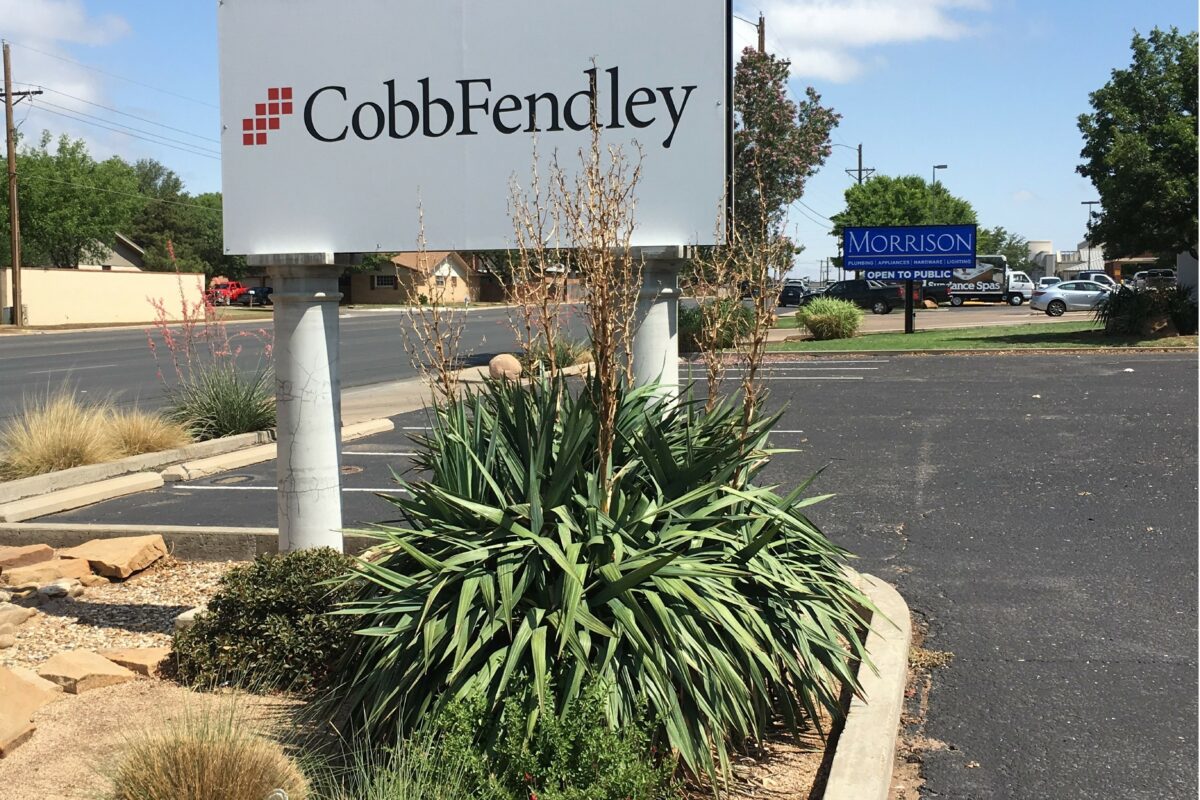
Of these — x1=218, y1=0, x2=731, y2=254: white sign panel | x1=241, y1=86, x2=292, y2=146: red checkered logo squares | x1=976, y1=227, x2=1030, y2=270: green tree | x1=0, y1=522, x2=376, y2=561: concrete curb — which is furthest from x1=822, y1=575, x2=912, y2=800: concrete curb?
x1=976, y1=227, x2=1030, y2=270: green tree

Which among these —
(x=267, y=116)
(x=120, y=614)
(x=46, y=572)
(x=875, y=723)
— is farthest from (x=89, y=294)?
(x=875, y=723)

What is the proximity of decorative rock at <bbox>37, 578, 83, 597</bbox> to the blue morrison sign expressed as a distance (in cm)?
2814

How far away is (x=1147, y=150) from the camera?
23.2m

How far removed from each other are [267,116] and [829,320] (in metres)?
24.6

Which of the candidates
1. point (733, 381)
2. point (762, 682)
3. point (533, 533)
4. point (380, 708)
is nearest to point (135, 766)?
point (380, 708)

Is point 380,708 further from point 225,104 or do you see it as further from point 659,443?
point 225,104

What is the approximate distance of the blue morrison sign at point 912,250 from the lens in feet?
106

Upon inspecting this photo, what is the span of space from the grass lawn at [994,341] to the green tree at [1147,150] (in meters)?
1.93

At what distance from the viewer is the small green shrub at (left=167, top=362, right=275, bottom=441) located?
40.7ft

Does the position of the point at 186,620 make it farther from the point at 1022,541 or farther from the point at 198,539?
the point at 1022,541

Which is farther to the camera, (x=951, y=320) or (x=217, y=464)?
(x=951, y=320)

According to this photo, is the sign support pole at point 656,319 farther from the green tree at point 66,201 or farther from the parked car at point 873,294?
the green tree at point 66,201

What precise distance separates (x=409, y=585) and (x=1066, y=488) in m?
6.90

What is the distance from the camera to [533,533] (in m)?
4.25
